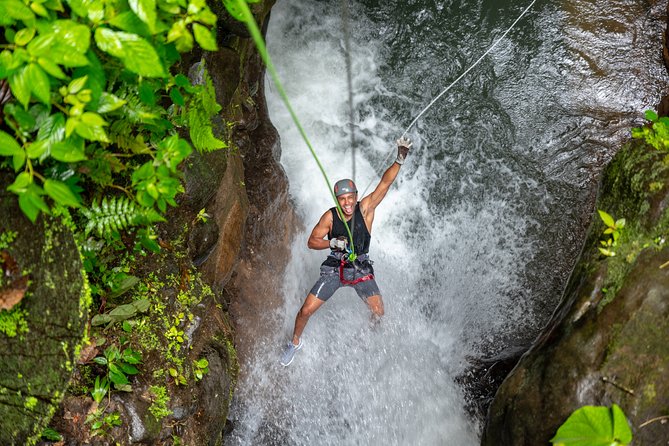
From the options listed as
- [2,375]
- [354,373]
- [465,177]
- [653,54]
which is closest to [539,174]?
[465,177]

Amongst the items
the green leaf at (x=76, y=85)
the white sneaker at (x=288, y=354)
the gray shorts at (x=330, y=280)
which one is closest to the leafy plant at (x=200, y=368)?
the white sneaker at (x=288, y=354)

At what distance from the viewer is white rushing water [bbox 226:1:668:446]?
6.32m

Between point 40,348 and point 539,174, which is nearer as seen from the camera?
point 40,348

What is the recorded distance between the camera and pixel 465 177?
7.39 meters

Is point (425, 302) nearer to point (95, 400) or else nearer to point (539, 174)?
point (539, 174)

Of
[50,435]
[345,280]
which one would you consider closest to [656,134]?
[345,280]

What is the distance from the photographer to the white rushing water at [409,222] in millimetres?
6316

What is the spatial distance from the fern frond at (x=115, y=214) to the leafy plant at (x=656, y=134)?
187 inches

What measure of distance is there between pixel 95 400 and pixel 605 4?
7.65 meters

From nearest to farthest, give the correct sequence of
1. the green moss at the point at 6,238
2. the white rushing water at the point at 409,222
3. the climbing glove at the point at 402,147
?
the green moss at the point at 6,238, the climbing glove at the point at 402,147, the white rushing water at the point at 409,222

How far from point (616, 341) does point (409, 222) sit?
3496 millimetres

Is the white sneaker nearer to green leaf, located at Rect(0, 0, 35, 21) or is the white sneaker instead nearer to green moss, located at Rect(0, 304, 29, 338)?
green moss, located at Rect(0, 304, 29, 338)

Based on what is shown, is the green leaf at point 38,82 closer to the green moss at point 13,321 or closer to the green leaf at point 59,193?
the green leaf at point 59,193

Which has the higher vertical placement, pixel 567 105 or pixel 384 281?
pixel 567 105
